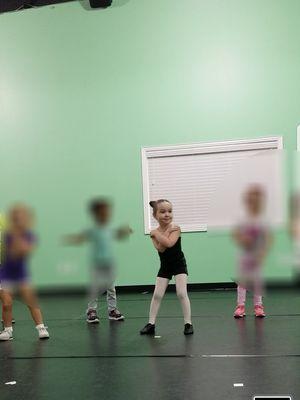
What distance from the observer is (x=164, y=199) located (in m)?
0.32

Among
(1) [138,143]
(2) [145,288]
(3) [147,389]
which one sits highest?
(1) [138,143]

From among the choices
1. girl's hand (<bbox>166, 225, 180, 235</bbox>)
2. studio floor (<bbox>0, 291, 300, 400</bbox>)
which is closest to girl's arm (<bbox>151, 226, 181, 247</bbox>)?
girl's hand (<bbox>166, 225, 180, 235</bbox>)

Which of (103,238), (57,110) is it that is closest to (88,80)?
(57,110)

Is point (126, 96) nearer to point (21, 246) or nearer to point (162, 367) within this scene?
point (21, 246)

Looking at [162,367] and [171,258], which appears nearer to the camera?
[171,258]

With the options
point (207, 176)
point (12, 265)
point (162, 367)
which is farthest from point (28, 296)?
point (162, 367)

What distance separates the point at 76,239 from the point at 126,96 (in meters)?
0.16

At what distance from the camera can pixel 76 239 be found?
0.95ft

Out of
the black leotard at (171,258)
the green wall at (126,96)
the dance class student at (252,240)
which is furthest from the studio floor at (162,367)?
the dance class student at (252,240)

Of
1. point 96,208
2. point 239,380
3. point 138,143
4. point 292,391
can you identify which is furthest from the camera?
point 239,380

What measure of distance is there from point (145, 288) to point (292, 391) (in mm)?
1576

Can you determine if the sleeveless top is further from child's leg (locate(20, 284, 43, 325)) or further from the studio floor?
the studio floor

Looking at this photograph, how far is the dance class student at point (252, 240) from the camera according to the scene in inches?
9.8

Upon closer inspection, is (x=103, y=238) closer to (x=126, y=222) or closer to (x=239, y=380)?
(x=126, y=222)
